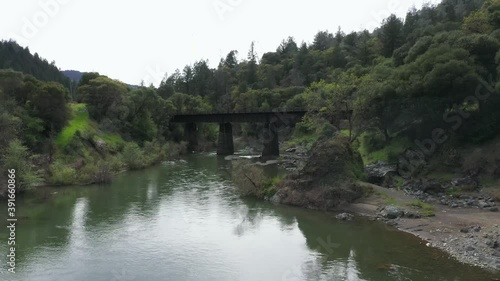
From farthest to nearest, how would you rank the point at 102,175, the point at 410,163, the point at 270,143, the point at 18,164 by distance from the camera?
the point at 270,143, the point at 102,175, the point at 410,163, the point at 18,164

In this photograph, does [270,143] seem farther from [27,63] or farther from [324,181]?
[27,63]

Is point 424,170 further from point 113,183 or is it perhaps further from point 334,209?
point 113,183

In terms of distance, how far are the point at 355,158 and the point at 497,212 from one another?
13.0 metres

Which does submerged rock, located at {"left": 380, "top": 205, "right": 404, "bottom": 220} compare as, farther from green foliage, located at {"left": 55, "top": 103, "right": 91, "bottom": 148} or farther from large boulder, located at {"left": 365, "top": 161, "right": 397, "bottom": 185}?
green foliage, located at {"left": 55, "top": 103, "right": 91, "bottom": 148}

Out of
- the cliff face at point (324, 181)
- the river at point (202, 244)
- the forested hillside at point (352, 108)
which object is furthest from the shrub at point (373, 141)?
the river at point (202, 244)

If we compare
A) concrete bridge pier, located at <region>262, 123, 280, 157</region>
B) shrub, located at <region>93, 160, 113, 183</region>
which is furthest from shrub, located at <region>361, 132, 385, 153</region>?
shrub, located at <region>93, 160, 113, 183</region>

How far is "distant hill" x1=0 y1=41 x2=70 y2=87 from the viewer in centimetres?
13566

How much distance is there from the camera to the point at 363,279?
68.6 ft

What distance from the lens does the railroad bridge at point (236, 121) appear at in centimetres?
7331

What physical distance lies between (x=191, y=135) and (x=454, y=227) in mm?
68181

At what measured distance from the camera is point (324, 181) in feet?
118

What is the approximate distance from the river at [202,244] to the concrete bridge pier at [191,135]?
49059 millimetres

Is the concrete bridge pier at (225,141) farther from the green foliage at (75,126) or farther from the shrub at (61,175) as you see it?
the shrub at (61,175)

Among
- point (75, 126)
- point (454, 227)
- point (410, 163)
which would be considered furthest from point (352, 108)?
point (75, 126)
